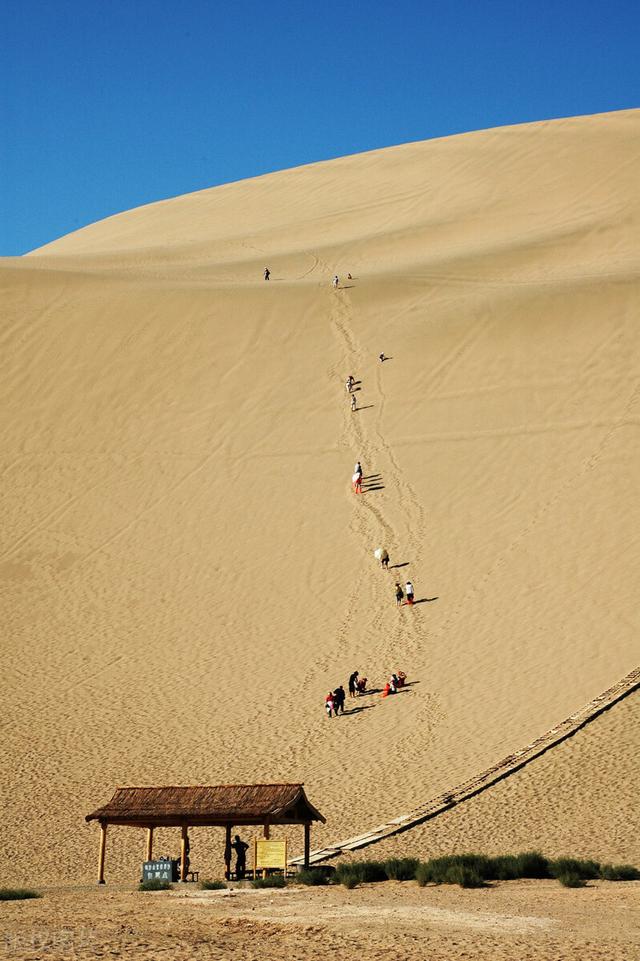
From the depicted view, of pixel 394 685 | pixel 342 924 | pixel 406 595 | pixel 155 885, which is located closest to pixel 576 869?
pixel 342 924

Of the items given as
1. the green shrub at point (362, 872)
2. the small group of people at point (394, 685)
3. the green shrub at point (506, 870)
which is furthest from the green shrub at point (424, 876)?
the small group of people at point (394, 685)

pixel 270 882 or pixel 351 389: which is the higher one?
pixel 351 389

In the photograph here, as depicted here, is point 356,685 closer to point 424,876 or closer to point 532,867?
point 532,867

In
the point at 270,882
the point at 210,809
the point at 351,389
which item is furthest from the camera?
the point at 351,389

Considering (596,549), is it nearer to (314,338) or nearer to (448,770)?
(448,770)

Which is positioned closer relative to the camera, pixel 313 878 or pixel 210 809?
pixel 313 878

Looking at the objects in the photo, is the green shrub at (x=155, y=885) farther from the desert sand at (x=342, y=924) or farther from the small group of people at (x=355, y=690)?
the small group of people at (x=355, y=690)
